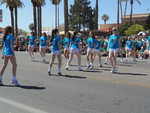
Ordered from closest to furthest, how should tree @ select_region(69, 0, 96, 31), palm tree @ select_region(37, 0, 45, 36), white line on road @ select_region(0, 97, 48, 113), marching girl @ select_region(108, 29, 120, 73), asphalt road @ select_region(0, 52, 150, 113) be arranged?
white line on road @ select_region(0, 97, 48, 113) → asphalt road @ select_region(0, 52, 150, 113) → marching girl @ select_region(108, 29, 120, 73) → palm tree @ select_region(37, 0, 45, 36) → tree @ select_region(69, 0, 96, 31)

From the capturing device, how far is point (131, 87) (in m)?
11.2

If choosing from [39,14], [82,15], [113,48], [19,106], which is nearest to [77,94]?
[19,106]

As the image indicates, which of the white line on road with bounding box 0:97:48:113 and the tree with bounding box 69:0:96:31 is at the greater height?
the tree with bounding box 69:0:96:31

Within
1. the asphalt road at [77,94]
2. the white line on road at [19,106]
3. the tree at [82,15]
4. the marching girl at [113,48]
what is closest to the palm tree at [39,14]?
the marching girl at [113,48]

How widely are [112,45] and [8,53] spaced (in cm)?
484

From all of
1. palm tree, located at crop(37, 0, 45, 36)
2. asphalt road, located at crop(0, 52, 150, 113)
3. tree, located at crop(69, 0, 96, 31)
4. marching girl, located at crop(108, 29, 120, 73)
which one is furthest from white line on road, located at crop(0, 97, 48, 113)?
tree, located at crop(69, 0, 96, 31)

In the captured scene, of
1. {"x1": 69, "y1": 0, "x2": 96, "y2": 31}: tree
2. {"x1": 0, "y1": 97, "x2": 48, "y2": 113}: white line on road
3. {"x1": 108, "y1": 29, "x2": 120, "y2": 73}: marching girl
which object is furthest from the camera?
{"x1": 69, "y1": 0, "x2": 96, "y2": 31}: tree

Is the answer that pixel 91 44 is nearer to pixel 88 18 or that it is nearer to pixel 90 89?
pixel 90 89

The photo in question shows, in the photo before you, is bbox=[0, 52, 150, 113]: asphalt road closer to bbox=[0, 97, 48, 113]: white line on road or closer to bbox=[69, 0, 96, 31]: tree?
bbox=[0, 97, 48, 113]: white line on road

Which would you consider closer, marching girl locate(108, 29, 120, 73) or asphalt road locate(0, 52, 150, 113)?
asphalt road locate(0, 52, 150, 113)

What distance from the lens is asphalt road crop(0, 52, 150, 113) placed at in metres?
8.45

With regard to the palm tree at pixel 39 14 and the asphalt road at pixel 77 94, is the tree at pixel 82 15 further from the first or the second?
the asphalt road at pixel 77 94

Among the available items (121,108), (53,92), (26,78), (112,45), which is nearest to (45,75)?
(26,78)

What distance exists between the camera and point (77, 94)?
33.2 feet
